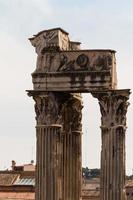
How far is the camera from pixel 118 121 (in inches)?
945

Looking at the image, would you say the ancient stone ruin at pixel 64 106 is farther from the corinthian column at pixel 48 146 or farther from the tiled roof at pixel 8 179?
the tiled roof at pixel 8 179

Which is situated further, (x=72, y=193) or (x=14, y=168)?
(x=14, y=168)

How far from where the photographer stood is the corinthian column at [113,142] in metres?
23.7

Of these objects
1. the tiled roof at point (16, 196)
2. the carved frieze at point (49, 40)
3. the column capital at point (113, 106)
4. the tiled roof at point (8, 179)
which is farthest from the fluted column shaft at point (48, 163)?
the tiled roof at point (8, 179)

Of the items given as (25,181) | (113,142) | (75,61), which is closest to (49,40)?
(75,61)

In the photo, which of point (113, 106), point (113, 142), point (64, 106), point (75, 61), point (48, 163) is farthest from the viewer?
point (64, 106)

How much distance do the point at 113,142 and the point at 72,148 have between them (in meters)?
2.22

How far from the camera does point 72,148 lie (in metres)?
25.7

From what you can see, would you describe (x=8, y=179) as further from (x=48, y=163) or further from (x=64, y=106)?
(x=48, y=163)

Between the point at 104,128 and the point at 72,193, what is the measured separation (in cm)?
266

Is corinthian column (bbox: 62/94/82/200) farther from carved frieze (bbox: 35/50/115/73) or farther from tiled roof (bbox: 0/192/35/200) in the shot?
tiled roof (bbox: 0/192/35/200)

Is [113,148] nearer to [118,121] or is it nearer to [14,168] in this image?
[118,121]

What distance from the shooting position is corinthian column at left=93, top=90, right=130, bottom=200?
23.7 metres

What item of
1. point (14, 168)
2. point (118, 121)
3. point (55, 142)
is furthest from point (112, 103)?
point (14, 168)
